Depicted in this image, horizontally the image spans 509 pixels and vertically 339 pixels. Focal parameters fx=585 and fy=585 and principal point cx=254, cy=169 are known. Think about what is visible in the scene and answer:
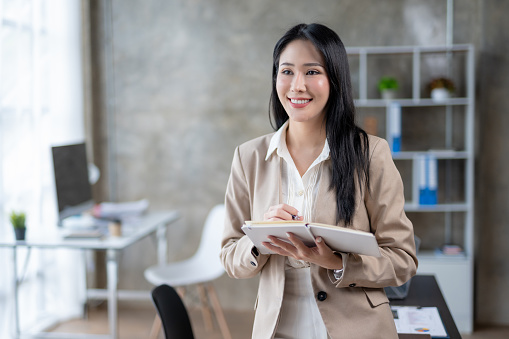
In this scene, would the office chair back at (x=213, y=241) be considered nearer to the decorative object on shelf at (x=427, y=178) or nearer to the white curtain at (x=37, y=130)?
the white curtain at (x=37, y=130)

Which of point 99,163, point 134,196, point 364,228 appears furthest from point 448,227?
Result: point 364,228

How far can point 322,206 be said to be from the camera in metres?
1.65

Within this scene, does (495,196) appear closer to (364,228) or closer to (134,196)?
(134,196)

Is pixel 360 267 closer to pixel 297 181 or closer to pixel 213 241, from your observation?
pixel 297 181

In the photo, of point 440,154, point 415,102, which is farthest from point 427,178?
point 415,102

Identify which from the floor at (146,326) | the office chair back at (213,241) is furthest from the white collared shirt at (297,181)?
the floor at (146,326)

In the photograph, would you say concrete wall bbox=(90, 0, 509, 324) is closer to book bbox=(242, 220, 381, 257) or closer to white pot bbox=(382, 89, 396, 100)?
white pot bbox=(382, 89, 396, 100)

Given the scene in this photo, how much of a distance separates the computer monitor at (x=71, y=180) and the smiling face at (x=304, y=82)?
2.23 m

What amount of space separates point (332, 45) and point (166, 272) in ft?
8.76

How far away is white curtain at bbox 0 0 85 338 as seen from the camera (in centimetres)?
373

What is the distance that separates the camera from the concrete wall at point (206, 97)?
4.46 meters

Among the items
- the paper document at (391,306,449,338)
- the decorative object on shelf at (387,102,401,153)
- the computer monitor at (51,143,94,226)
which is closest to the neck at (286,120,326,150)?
the paper document at (391,306,449,338)

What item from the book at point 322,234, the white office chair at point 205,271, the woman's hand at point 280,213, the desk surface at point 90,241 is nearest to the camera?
the book at point 322,234

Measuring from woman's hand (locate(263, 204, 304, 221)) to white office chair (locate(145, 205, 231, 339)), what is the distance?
2332 millimetres
